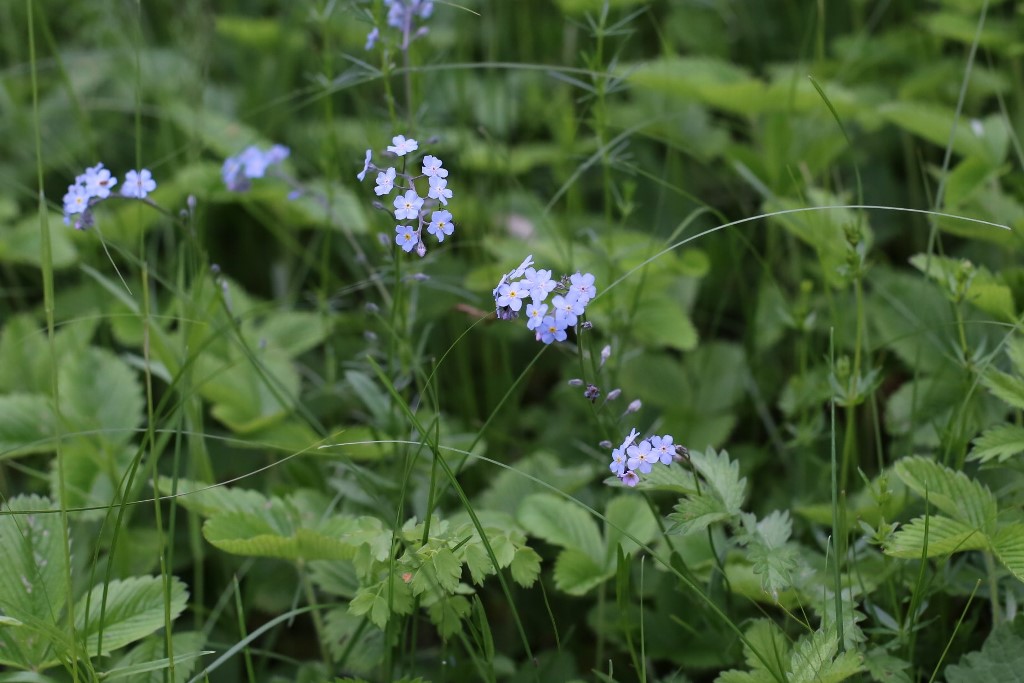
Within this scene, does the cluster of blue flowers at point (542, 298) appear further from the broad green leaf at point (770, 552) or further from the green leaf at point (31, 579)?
the green leaf at point (31, 579)

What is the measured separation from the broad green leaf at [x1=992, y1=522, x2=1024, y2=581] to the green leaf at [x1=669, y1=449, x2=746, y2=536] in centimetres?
40

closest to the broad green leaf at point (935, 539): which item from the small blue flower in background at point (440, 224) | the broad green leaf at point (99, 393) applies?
the small blue flower in background at point (440, 224)

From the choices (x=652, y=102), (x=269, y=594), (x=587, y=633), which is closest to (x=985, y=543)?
(x=587, y=633)

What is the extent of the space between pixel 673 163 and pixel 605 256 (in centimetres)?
84

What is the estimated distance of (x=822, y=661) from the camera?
1.45 meters

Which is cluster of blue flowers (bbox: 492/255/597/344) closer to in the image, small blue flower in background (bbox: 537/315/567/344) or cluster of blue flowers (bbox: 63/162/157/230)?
small blue flower in background (bbox: 537/315/567/344)

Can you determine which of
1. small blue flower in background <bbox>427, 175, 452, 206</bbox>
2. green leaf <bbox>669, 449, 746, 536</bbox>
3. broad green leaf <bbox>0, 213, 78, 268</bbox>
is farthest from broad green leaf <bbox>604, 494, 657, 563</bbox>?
broad green leaf <bbox>0, 213, 78, 268</bbox>

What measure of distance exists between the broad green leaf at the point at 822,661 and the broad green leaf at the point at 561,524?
45 centimetres

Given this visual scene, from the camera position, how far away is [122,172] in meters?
3.29

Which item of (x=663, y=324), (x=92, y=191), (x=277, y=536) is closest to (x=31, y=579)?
(x=277, y=536)

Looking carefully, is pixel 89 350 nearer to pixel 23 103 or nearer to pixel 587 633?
pixel 587 633

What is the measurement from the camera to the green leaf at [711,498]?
154cm

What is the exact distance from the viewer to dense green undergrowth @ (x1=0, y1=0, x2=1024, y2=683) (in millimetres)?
1617

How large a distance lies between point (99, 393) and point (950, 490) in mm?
1821
